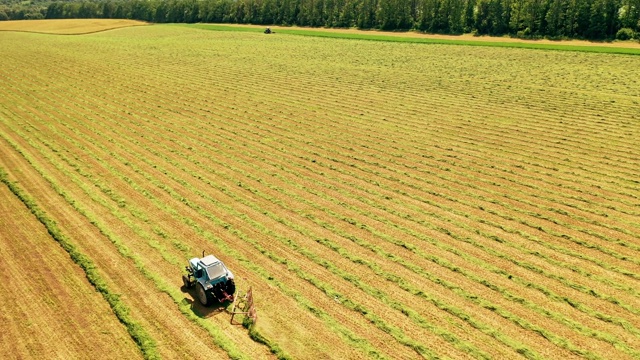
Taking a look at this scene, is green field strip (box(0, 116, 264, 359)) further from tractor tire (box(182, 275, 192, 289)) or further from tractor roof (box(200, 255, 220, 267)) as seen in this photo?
tractor roof (box(200, 255, 220, 267))

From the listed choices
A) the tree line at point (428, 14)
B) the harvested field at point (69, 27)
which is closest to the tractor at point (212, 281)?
the tree line at point (428, 14)

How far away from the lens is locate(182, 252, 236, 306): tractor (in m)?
13.2

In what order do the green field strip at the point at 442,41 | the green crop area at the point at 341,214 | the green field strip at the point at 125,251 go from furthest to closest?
the green field strip at the point at 442,41 → the green crop area at the point at 341,214 → the green field strip at the point at 125,251

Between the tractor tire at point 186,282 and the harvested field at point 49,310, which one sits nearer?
the harvested field at point 49,310

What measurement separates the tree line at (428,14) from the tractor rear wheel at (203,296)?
74.5 metres

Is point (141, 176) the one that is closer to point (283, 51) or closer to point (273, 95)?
point (273, 95)

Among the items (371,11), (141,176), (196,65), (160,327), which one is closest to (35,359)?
(160,327)

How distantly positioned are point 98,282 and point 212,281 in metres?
4.13

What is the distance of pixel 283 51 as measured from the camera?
221 feet

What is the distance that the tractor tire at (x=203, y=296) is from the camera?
1324cm

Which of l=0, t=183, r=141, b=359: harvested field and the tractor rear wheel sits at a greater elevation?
the tractor rear wheel

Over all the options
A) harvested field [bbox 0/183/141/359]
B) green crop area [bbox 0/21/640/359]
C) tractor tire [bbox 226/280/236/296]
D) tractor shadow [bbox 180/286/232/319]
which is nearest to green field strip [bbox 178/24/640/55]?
green crop area [bbox 0/21/640/359]

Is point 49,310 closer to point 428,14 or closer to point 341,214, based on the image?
point 341,214

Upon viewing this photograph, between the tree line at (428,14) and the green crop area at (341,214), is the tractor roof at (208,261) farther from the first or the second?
the tree line at (428,14)
